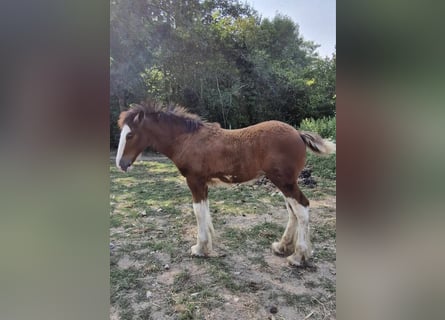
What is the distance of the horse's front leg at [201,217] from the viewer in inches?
60.6

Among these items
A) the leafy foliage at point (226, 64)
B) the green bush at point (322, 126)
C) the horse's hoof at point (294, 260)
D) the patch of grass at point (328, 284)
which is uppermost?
the leafy foliage at point (226, 64)

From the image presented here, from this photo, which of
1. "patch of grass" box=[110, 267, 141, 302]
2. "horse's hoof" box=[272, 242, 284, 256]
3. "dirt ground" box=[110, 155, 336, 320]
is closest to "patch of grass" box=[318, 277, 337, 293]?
"dirt ground" box=[110, 155, 336, 320]

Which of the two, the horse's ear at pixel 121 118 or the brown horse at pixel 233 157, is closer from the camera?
the horse's ear at pixel 121 118

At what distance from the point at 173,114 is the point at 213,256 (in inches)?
32.8

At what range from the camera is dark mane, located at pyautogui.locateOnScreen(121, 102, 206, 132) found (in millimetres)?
1533

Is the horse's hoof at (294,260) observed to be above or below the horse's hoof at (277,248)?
below

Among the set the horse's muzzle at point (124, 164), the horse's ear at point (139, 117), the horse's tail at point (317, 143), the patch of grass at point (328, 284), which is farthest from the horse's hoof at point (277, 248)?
the horse's ear at point (139, 117)

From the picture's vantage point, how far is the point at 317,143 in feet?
4.92

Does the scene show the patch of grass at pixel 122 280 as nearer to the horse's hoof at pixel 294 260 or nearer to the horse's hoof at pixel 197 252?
the horse's hoof at pixel 197 252
